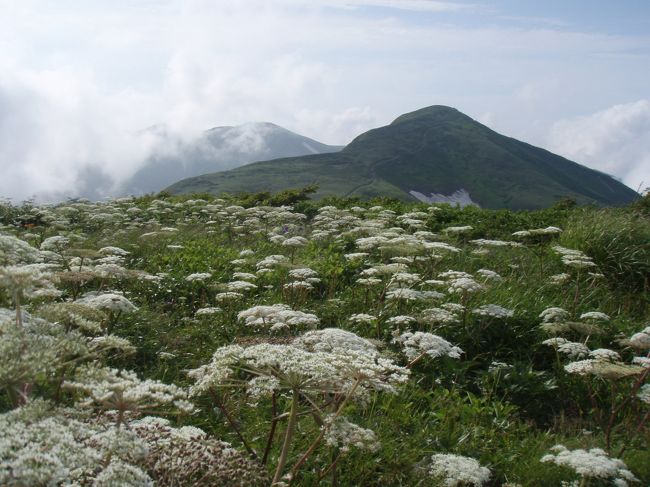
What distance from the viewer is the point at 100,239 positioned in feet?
44.9

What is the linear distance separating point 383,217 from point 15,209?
13.2 m

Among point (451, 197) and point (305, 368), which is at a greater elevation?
point (451, 197)

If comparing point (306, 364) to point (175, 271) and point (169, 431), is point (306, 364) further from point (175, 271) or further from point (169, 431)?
point (175, 271)

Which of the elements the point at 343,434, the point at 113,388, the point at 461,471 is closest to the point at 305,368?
the point at 343,434

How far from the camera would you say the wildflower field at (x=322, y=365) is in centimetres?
293

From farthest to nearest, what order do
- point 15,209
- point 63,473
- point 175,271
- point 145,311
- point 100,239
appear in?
point 15,209 < point 100,239 < point 175,271 < point 145,311 < point 63,473

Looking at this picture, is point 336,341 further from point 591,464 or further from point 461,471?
point 591,464

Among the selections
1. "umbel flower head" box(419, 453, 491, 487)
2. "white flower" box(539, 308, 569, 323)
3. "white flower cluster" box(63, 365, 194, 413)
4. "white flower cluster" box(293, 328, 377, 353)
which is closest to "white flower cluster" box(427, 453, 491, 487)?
"umbel flower head" box(419, 453, 491, 487)

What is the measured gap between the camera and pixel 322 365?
3586 mm

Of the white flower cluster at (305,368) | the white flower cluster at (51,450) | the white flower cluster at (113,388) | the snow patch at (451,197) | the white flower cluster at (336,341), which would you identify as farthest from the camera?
the snow patch at (451,197)

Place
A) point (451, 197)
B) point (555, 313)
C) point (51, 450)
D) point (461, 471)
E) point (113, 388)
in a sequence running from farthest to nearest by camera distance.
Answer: point (451, 197), point (555, 313), point (461, 471), point (113, 388), point (51, 450)

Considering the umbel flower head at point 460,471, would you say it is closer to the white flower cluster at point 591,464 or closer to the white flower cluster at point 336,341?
the white flower cluster at point 591,464

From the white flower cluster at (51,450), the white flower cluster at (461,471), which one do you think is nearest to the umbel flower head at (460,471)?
the white flower cluster at (461,471)

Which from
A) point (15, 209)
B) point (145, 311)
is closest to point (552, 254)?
point (145, 311)
